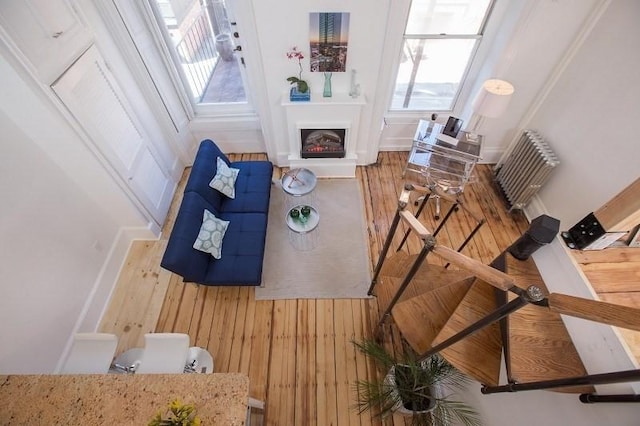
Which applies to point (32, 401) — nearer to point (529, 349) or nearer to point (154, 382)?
point (154, 382)

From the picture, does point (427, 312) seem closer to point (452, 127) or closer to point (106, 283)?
point (452, 127)

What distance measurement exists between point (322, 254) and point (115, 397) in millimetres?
2027

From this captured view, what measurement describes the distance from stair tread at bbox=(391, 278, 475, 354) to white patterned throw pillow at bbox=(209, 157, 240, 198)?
2.01m

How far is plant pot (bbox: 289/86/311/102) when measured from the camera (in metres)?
3.05

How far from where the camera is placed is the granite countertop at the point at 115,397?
4.45ft

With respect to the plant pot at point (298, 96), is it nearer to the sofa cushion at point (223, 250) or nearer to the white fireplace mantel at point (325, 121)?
the white fireplace mantel at point (325, 121)

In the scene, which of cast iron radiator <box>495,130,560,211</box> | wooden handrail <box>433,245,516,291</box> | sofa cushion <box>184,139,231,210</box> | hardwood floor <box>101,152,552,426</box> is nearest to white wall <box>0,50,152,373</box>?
hardwood floor <box>101,152,552,426</box>

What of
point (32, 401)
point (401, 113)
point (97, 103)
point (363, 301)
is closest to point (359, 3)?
point (401, 113)

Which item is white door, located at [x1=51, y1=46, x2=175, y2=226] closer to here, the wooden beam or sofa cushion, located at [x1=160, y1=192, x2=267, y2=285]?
sofa cushion, located at [x1=160, y1=192, x2=267, y2=285]

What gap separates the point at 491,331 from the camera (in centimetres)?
168

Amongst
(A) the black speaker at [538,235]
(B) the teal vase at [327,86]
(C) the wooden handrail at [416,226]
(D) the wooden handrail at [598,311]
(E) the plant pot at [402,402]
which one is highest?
(B) the teal vase at [327,86]

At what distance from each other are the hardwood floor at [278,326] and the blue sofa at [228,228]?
384 mm

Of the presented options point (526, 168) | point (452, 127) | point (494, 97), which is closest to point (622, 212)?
point (494, 97)

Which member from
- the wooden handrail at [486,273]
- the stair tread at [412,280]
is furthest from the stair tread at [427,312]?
the wooden handrail at [486,273]
